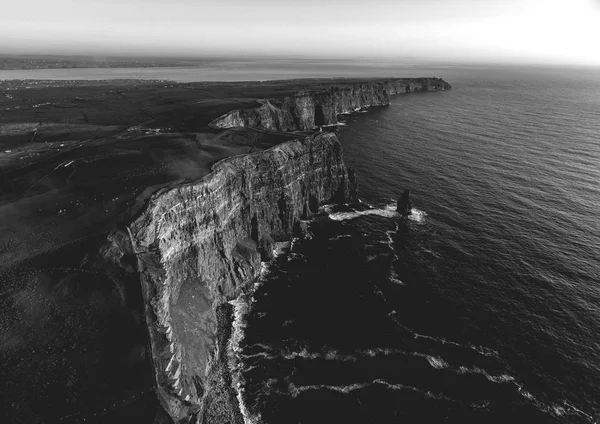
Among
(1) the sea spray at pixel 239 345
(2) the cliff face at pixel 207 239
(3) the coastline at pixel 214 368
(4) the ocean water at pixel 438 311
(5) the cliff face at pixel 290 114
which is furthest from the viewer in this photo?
(5) the cliff face at pixel 290 114

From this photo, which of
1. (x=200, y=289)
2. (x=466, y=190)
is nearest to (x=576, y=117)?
(x=466, y=190)

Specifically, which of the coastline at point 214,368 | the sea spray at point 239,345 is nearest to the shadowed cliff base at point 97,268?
the coastline at point 214,368

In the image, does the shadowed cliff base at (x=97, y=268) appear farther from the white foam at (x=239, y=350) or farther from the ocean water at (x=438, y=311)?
the ocean water at (x=438, y=311)

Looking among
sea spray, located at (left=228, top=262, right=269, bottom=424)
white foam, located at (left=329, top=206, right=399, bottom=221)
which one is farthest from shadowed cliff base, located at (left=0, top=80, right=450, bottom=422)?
white foam, located at (left=329, top=206, right=399, bottom=221)

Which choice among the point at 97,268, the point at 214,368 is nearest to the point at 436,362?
the point at 214,368

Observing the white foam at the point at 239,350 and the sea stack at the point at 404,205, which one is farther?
the sea stack at the point at 404,205

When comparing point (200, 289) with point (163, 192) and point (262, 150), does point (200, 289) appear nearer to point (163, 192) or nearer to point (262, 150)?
point (163, 192)
